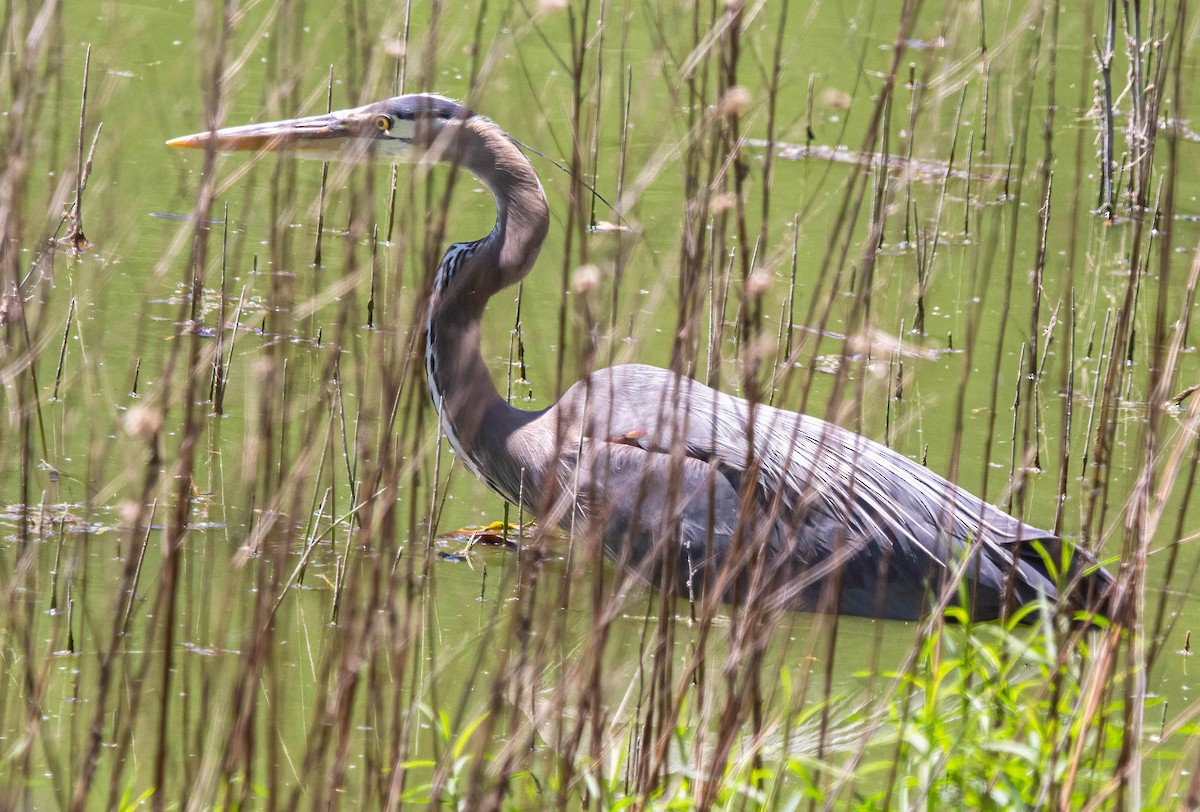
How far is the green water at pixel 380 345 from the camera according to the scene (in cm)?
197

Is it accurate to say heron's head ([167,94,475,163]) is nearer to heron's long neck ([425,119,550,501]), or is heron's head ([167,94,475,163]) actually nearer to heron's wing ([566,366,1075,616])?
heron's long neck ([425,119,550,501])

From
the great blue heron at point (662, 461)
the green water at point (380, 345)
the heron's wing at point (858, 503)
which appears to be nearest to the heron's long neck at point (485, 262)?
the great blue heron at point (662, 461)

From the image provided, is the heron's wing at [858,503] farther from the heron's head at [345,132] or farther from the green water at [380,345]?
the heron's head at [345,132]

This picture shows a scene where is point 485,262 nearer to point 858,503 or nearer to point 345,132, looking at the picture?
point 345,132

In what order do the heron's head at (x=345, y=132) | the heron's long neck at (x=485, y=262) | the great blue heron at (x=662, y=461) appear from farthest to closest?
the heron's long neck at (x=485, y=262) < the heron's head at (x=345, y=132) < the great blue heron at (x=662, y=461)

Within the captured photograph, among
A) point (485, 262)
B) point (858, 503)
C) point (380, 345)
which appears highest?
point (485, 262)

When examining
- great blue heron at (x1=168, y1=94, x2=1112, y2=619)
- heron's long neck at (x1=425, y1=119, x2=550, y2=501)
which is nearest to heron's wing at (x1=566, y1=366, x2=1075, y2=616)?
great blue heron at (x1=168, y1=94, x2=1112, y2=619)

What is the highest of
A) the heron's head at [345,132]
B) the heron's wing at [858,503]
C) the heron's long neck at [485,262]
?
the heron's head at [345,132]

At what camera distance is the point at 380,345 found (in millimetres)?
2035

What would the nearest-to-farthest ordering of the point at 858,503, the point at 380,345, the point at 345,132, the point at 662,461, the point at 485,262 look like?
the point at 380,345, the point at 662,461, the point at 858,503, the point at 345,132, the point at 485,262

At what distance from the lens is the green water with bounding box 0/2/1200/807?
197cm

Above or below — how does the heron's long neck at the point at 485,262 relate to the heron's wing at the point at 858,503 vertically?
above

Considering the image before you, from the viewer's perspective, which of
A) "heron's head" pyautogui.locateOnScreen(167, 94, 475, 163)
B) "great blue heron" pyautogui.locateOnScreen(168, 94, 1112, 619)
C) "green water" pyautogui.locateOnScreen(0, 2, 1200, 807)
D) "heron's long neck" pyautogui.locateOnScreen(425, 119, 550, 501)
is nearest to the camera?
"green water" pyautogui.locateOnScreen(0, 2, 1200, 807)

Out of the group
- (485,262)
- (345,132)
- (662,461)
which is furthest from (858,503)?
(345,132)
